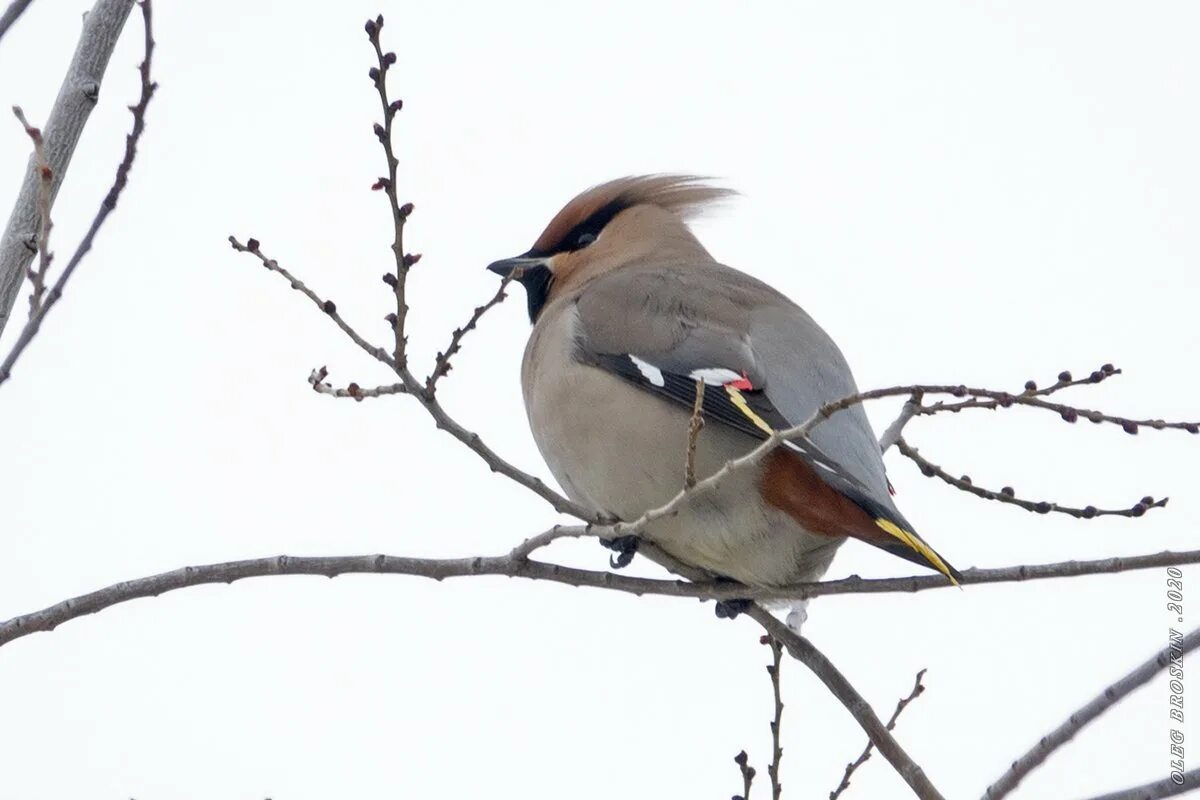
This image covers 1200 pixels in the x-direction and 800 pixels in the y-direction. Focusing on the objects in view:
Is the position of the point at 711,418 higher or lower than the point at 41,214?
higher

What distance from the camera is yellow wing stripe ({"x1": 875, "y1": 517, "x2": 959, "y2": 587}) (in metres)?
3.03

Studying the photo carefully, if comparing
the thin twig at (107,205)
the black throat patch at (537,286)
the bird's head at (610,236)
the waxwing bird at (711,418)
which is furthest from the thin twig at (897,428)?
the thin twig at (107,205)

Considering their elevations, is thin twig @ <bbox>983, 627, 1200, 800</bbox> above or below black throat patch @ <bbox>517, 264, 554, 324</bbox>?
below

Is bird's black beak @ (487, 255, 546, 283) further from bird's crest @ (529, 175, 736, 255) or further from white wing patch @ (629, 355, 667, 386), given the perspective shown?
white wing patch @ (629, 355, 667, 386)

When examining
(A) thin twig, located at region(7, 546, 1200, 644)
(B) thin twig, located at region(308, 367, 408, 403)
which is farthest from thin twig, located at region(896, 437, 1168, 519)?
(B) thin twig, located at region(308, 367, 408, 403)

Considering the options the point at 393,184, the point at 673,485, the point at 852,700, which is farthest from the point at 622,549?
the point at 393,184

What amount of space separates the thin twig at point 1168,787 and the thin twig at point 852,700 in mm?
540

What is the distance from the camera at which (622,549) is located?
3.82 m

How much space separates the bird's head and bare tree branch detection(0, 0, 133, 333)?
230cm

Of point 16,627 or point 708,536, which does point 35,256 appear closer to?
point 16,627

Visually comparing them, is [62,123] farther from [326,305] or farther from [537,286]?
[537,286]

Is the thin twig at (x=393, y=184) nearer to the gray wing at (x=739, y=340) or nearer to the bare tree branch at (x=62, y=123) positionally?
the bare tree branch at (x=62, y=123)

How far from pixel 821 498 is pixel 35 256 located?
5.82 feet

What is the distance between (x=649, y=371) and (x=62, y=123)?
5.63 ft
